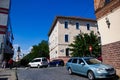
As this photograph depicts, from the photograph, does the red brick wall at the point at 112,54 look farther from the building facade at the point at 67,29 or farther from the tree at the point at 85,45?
the building facade at the point at 67,29

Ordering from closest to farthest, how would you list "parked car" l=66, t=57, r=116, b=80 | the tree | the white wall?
"parked car" l=66, t=57, r=116, b=80 < the tree < the white wall

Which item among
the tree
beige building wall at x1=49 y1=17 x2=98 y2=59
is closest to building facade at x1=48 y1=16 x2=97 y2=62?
beige building wall at x1=49 y1=17 x2=98 y2=59

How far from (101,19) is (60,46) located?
30441mm

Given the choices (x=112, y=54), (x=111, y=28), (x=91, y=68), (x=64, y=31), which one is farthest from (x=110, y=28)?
(x=64, y=31)

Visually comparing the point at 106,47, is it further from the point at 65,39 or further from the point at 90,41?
the point at 65,39

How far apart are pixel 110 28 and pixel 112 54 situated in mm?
1964

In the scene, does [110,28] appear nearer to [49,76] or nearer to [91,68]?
[91,68]

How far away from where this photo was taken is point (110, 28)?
15.0m

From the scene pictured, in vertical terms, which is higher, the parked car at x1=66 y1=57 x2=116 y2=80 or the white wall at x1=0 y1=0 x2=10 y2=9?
the white wall at x1=0 y1=0 x2=10 y2=9

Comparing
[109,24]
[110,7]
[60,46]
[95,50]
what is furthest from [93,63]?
[60,46]

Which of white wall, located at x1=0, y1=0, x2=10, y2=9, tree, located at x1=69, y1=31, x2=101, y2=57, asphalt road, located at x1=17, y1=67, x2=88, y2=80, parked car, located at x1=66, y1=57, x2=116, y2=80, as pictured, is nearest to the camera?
parked car, located at x1=66, y1=57, x2=116, y2=80

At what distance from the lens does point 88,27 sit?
50312 mm

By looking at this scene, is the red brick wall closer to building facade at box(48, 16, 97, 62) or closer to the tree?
the tree

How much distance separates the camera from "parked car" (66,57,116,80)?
43.2 ft
